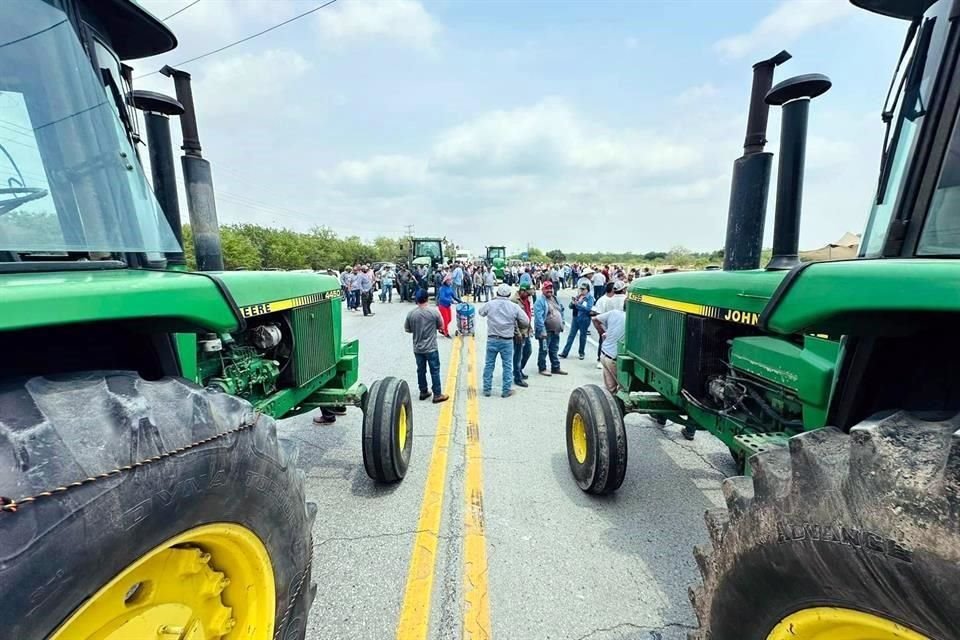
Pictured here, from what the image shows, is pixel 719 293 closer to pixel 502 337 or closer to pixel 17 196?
pixel 17 196

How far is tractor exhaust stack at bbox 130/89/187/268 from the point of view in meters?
2.71

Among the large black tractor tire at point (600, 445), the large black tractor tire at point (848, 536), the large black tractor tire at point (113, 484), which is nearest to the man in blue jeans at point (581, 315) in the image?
the large black tractor tire at point (600, 445)

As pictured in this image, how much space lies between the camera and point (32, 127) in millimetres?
1521

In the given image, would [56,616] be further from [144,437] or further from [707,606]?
[707,606]

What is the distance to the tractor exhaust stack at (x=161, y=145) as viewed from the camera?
2.71m

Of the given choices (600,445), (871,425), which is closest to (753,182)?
(600,445)

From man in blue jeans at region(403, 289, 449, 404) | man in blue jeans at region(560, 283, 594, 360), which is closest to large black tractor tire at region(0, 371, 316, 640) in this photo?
man in blue jeans at region(403, 289, 449, 404)

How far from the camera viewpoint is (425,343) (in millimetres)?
6070

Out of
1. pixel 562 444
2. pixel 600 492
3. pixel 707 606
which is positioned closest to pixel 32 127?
pixel 707 606

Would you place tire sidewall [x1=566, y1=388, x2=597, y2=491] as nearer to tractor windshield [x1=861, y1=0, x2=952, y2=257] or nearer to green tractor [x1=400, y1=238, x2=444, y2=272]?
tractor windshield [x1=861, y1=0, x2=952, y2=257]

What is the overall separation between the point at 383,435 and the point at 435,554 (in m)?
1.05

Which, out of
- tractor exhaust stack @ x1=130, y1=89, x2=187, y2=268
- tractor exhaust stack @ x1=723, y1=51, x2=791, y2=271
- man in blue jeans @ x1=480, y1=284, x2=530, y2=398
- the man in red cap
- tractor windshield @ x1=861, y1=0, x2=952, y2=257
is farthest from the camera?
the man in red cap

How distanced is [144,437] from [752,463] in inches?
75.5

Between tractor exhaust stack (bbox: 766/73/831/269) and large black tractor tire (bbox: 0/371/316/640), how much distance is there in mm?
3272
